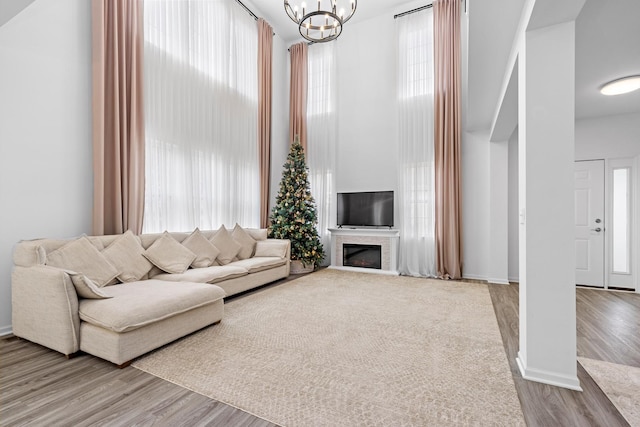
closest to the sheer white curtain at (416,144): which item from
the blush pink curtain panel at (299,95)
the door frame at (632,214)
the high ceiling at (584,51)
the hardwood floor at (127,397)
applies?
the high ceiling at (584,51)

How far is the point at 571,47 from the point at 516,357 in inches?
87.9

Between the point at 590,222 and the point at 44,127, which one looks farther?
the point at 590,222

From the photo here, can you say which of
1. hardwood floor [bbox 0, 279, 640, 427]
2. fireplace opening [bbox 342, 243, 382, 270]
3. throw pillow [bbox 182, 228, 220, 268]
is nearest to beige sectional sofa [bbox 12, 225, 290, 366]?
hardwood floor [bbox 0, 279, 640, 427]

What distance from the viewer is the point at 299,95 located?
677 centimetres

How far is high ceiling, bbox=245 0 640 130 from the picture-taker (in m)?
2.36

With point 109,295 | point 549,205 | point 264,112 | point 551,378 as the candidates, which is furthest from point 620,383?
point 264,112

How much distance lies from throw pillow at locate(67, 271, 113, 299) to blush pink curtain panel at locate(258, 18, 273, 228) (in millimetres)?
3725

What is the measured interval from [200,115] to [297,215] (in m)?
2.37

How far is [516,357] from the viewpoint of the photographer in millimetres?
2334

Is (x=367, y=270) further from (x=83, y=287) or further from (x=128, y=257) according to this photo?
(x=83, y=287)

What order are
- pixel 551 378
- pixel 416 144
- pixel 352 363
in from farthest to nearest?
pixel 416 144
pixel 352 363
pixel 551 378

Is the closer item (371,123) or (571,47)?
(571,47)

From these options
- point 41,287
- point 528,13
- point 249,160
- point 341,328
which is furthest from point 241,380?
point 249,160

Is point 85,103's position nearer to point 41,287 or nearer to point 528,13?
point 41,287
